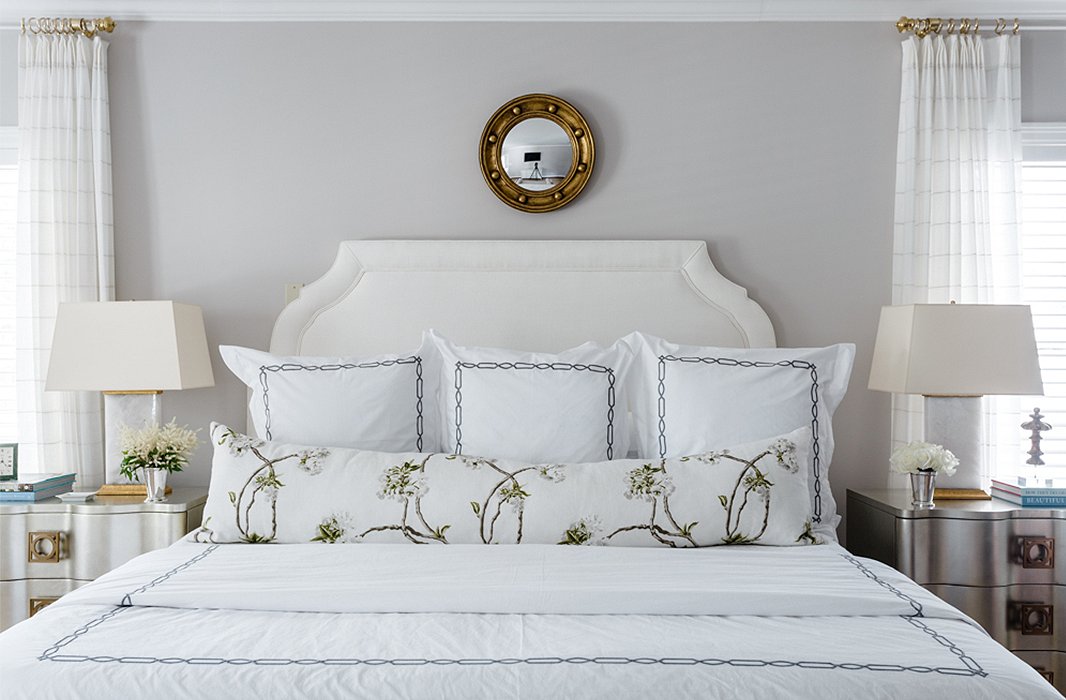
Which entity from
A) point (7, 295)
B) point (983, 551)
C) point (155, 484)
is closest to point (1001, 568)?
point (983, 551)

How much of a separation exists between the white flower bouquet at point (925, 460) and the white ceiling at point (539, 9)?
1.61 metres

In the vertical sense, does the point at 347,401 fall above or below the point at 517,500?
above

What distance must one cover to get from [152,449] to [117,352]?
14.2 inches

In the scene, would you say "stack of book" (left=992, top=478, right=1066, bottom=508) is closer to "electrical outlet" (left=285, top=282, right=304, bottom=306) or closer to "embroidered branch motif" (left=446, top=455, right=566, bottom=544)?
"embroidered branch motif" (left=446, top=455, right=566, bottom=544)

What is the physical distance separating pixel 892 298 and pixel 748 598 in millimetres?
1818

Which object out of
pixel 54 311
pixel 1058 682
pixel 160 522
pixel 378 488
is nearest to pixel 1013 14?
pixel 1058 682

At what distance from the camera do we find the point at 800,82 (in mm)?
3160

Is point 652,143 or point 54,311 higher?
point 652,143

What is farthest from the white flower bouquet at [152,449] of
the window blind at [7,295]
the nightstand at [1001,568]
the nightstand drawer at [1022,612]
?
the nightstand drawer at [1022,612]

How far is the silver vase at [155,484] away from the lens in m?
2.77

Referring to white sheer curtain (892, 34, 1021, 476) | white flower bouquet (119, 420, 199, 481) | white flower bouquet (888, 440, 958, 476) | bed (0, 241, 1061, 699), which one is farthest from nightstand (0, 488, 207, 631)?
white sheer curtain (892, 34, 1021, 476)

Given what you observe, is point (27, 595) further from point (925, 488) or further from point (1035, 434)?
point (1035, 434)

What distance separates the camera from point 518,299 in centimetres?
308

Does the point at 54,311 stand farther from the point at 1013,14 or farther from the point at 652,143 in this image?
the point at 1013,14
